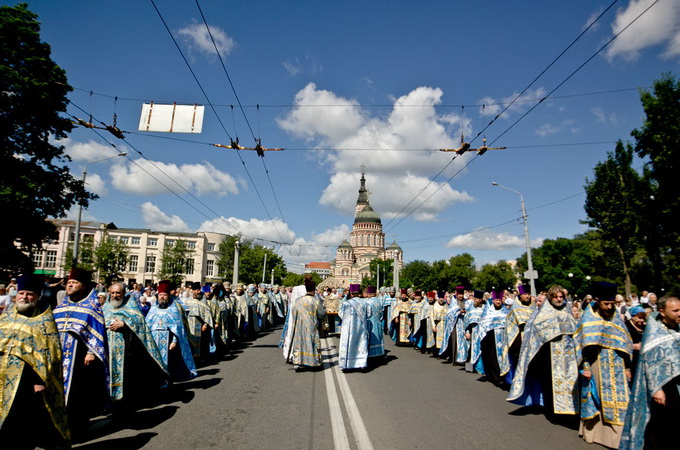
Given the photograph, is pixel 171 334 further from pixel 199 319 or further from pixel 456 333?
pixel 456 333

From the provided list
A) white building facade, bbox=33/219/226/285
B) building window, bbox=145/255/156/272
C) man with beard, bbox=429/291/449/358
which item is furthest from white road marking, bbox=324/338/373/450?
building window, bbox=145/255/156/272

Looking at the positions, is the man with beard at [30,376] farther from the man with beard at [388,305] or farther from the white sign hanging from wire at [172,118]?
the man with beard at [388,305]

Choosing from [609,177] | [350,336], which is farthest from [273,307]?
[609,177]

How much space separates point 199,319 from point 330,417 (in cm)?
496

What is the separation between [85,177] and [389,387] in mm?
21260

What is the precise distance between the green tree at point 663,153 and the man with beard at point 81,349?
2554cm

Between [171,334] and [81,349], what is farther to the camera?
[171,334]

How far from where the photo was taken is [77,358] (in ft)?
15.5

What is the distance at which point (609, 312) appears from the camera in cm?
491

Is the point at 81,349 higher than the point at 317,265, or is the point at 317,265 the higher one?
the point at 317,265

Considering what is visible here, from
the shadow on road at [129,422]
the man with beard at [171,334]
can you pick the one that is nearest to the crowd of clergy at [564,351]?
the man with beard at [171,334]

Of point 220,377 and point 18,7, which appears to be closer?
point 220,377

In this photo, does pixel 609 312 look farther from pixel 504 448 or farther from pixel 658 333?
pixel 504 448

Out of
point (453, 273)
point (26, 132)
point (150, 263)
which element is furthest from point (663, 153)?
point (150, 263)
